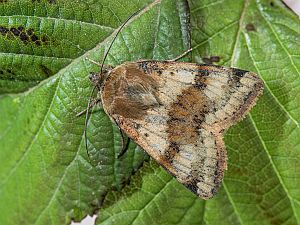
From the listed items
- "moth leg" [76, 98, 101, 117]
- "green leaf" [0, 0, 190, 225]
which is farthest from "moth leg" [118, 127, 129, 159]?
"moth leg" [76, 98, 101, 117]

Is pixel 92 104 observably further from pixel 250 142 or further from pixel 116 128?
pixel 250 142

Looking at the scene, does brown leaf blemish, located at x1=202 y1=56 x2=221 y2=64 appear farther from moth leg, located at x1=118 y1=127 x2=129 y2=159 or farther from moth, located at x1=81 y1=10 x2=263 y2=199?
moth leg, located at x1=118 y1=127 x2=129 y2=159

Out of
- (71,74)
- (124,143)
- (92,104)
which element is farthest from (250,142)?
(71,74)

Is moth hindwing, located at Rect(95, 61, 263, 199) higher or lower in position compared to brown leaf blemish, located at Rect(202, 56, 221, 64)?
lower

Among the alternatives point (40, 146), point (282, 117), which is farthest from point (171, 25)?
point (40, 146)

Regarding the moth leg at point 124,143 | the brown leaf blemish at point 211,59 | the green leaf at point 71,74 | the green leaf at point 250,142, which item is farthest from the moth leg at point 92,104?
the brown leaf blemish at point 211,59

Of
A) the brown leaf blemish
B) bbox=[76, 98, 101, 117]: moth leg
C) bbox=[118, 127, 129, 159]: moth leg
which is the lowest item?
bbox=[118, 127, 129, 159]: moth leg
